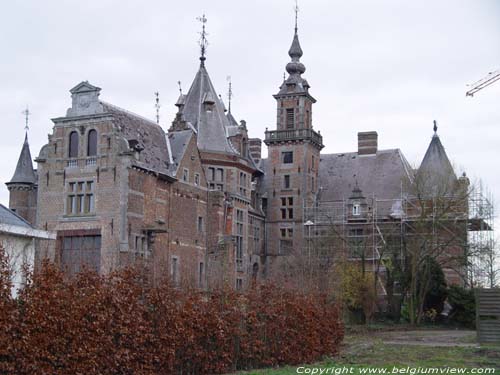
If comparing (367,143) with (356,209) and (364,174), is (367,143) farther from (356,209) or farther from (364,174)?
(356,209)

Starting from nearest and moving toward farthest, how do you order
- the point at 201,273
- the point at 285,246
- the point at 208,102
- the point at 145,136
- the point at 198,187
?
the point at 145,136
the point at 201,273
the point at 198,187
the point at 208,102
the point at 285,246

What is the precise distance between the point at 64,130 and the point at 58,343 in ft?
101

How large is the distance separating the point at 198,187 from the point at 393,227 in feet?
52.3

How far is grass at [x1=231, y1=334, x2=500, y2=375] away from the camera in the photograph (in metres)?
21.0

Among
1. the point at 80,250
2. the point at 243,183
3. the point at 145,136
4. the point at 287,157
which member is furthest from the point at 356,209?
the point at 80,250

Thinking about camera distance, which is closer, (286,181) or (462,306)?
(462,306)

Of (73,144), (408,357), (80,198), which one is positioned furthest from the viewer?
(73,144)

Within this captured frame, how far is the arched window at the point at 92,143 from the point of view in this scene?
145 ft

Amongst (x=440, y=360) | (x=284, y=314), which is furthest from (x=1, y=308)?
(x=440, y=360)

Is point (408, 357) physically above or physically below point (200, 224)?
below

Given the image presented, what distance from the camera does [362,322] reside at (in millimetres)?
50312

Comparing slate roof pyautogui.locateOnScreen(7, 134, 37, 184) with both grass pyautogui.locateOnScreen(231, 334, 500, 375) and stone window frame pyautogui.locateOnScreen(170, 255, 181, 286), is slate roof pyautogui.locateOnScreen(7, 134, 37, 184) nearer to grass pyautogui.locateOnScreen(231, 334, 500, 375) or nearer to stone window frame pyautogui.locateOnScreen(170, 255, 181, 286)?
stone window frame pyautogui.locateOnScreen(170, 255, 181, 286)

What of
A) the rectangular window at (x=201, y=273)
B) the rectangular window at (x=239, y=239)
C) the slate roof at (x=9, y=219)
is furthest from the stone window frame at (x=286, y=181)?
the slate roof at (x=9, y=219)

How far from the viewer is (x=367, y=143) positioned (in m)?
73.8
